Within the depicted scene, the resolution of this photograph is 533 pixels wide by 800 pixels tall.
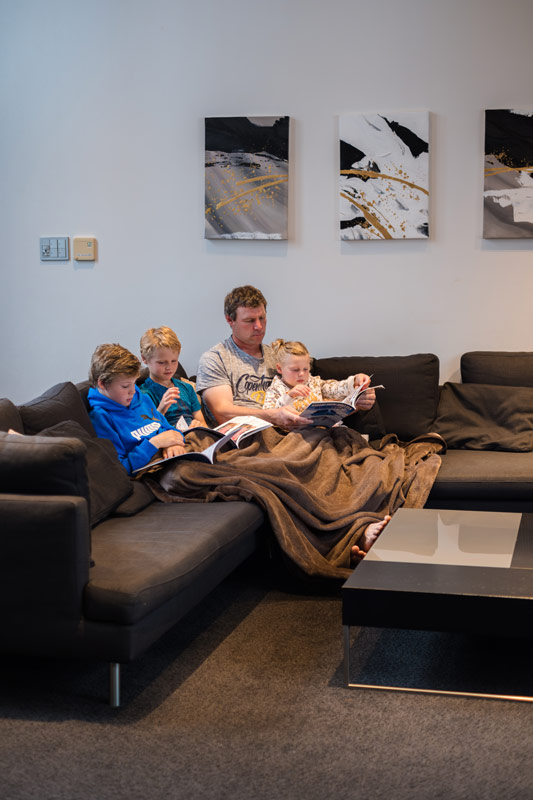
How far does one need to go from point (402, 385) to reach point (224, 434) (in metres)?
1.01

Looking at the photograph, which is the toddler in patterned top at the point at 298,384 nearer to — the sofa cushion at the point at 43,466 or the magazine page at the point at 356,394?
the magazine page at the point at 356,394

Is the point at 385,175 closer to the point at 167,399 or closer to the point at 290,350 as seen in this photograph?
the point at 290,350

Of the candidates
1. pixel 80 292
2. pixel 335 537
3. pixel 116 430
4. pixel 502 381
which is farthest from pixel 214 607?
pixel 80 292

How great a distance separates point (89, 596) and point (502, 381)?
99.4 inches

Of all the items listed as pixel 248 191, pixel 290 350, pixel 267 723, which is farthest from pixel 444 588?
pixel 248 191

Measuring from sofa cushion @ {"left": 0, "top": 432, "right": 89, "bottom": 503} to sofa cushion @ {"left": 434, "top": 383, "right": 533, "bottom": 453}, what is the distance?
2.14m

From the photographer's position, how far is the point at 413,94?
14.0ft

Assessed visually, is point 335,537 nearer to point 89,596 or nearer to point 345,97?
point 89,596

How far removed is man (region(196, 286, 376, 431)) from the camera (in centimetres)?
382

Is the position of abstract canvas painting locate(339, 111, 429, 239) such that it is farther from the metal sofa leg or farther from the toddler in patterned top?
the metal sofa leg

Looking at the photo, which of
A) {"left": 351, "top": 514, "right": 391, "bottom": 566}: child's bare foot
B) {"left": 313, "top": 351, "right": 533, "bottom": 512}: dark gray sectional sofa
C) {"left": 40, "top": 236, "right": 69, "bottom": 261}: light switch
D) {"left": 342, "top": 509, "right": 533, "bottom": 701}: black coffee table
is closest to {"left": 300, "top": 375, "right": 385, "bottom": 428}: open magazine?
{"left": 313, "top": 351, "right": 533, "bottom": 512}: dark gray sectional sofa

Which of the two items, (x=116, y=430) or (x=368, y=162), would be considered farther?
(x=368, y=162)

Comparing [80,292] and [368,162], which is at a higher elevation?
[368,162]

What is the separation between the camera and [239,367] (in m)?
3.91
